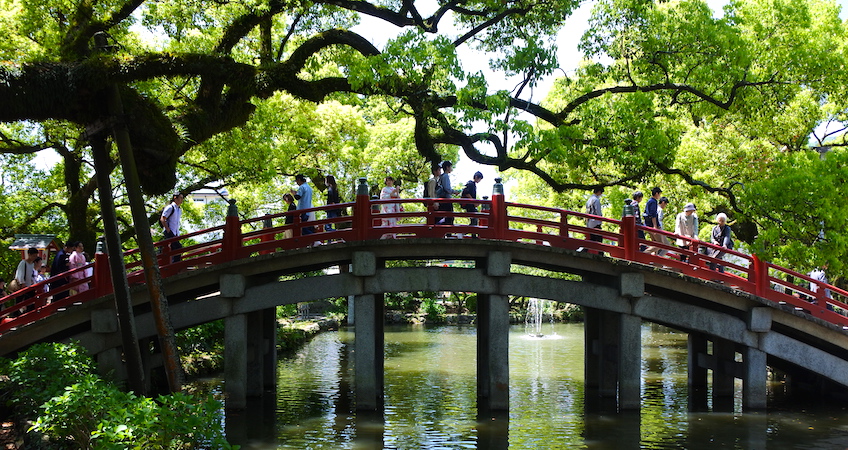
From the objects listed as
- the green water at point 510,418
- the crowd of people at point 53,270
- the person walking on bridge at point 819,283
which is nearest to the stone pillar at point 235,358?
the green water at point 510,418

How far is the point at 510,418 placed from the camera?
16703 mm

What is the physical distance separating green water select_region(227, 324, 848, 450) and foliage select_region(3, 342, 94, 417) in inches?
126

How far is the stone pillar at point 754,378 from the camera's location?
16969 mm

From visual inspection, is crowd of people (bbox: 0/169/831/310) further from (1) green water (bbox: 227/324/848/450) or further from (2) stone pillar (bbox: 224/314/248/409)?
(1) green water (bbox: 227/324/848/450)

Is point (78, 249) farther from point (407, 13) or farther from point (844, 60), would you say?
point (844, 60)

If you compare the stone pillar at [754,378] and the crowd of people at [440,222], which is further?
the crowd of people at [440,222]

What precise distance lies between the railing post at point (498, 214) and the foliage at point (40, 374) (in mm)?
8506

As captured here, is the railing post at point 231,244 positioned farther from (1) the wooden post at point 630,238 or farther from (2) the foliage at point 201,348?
(1) the wooden post at point 630,238

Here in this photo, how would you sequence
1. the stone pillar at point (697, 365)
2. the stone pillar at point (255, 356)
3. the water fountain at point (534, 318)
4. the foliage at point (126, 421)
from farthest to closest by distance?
the water fountain at point (534, 318)
the stone pillar at point (697, 365)
the stone pillar at point (255, 356)
the foliage at point (126, 421)

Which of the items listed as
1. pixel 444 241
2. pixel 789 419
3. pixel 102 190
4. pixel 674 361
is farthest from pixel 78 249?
pixel 674 361

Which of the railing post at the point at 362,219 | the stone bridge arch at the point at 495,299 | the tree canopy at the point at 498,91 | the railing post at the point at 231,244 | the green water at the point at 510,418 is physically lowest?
the green water at the point at 510,418

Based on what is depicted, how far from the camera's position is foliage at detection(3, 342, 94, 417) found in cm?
1235

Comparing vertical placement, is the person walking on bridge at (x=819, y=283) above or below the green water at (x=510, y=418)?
above

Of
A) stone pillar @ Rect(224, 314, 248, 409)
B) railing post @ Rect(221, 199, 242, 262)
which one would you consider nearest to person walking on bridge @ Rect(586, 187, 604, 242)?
railing post @ Rect(221, 199, 242, 262)
